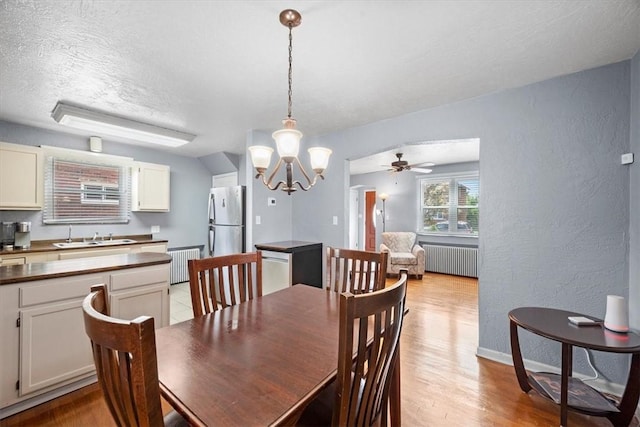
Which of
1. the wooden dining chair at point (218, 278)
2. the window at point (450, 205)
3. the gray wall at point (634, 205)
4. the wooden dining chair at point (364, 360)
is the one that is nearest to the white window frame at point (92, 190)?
the wooden dining chair at point (218, 278)

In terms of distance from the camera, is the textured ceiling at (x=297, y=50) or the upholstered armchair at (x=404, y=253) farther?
the upholstered armchair at (x=404, y=253)

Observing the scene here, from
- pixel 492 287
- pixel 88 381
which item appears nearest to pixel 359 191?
pixel 492 287

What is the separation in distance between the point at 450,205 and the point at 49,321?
20.7 feet

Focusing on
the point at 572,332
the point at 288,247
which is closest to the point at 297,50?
the point at 288,247

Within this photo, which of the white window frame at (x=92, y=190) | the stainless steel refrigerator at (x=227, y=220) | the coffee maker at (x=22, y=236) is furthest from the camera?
the stainless steel refrigerator at (x=227, y=220)

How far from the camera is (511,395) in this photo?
1914mm

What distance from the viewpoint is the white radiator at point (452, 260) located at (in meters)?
5.34

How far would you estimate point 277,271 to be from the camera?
130 inches

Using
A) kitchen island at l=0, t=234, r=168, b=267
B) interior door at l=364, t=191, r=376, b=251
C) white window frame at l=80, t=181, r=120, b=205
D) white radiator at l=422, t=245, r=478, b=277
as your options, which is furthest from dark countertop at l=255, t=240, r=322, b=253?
interior door at l=364, t=191, r=376, b=251

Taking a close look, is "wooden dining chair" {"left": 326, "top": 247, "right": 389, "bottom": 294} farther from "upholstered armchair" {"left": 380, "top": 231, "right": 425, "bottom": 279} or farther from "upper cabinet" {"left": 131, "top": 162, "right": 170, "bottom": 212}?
"upper cabinet" {"left": 131, "top": 162, "right": 170, "bottom": 212}

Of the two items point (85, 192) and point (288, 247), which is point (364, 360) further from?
point (85, 192)

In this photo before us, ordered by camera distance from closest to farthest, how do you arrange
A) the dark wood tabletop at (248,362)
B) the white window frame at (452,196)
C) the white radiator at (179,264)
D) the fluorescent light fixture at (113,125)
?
the dark wood tabletop at (248,362), the fluorescent light fixture at (113,125), the white radiator at (179,264), the white window frame at (452,196)

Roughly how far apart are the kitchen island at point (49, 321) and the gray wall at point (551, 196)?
10.3 feet

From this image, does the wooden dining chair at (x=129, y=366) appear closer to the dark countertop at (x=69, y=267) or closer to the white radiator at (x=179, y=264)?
the dark countertop at (x=69, y=267)
